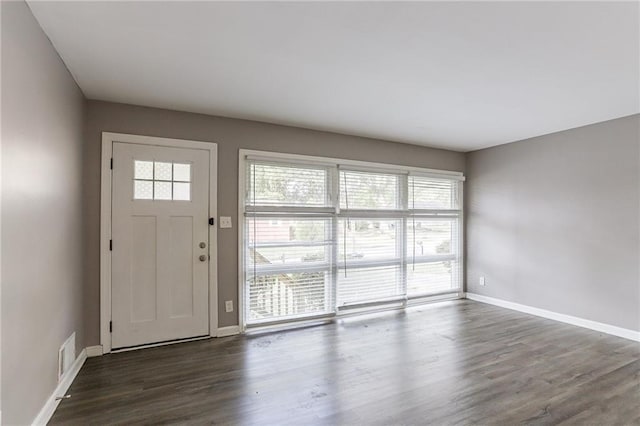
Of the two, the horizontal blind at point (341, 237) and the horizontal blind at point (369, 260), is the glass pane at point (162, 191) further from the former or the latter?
the horizontal blind at point (369, 260)

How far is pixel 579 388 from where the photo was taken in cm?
252

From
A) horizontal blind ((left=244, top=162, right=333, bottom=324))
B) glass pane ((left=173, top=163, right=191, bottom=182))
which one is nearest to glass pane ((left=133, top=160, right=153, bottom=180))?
glass pane ((left=173, top=163, right=191, bottom=182))

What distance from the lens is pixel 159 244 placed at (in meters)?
3.34

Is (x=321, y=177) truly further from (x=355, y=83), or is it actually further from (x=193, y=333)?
(x=193, y=333)

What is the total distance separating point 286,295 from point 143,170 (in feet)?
6.77

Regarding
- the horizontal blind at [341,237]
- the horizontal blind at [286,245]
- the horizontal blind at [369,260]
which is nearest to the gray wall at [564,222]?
the horizontal blind at [341,237]

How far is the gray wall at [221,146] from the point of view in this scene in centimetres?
310

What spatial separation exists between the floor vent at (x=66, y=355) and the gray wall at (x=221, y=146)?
16.8 inches

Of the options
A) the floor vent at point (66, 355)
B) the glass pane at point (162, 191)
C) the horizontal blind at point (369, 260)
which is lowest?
the floor vent at point (66, 355)

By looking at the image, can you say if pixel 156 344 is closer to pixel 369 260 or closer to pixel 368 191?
pixel 369 260

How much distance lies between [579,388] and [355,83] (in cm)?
296

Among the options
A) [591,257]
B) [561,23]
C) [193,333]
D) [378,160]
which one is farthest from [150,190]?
[591,257]

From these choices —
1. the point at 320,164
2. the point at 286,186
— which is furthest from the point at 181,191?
the point at 320,164

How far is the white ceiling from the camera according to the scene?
187 centimetres
